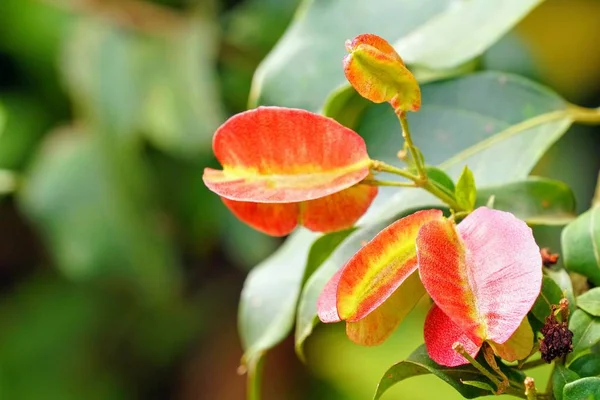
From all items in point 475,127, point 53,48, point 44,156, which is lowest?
point 44,156

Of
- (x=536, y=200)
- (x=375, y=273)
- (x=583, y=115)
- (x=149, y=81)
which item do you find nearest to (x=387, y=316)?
(x=375, y=273)

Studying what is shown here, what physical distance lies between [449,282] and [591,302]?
63mm

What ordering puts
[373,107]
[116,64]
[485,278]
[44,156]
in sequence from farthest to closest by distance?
[44,156] < [116,64] < [373,107] < [485,278]

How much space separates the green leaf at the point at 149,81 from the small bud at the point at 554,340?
0.72 meters

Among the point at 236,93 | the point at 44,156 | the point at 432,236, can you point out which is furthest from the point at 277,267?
the point at 44,156

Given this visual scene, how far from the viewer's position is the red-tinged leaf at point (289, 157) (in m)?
0.33

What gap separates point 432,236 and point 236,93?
79 centimetres

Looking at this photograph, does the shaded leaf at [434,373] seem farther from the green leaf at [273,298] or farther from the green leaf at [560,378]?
the green leaf at [273,298]

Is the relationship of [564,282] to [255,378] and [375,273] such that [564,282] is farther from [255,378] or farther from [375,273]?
[255,378]

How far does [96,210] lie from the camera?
1.10m

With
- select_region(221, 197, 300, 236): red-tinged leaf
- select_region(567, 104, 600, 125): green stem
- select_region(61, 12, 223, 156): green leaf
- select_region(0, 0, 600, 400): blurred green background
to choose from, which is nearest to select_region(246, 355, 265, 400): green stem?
select_region(221, 197, 300, 236): red-tinged leaf

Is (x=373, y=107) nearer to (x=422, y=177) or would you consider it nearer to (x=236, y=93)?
(x=422, y=177)

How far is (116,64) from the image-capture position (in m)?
1.05

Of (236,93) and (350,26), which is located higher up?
(350,26)
